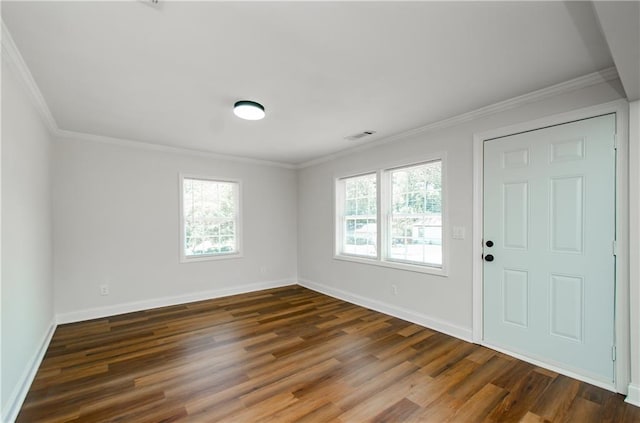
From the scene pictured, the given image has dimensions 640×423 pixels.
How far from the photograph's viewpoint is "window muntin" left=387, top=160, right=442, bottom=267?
3570 millimetres

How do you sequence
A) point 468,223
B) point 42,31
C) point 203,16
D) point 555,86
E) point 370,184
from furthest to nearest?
point 370,184, point 468,223, point 555,86, point 42,31, point 203,16

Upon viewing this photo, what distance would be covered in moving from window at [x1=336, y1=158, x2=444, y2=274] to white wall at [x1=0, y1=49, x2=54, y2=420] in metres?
3.71

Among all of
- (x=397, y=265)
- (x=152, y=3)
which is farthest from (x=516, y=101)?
(x=152, y=3)

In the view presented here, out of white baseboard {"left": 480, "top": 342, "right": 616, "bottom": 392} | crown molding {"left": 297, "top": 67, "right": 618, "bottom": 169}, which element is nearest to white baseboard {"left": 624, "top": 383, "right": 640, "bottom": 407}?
white baseboard {"left": 480, "top": 342, "right": 616, "bottom": 392}

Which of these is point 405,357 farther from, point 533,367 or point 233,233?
point 233,233

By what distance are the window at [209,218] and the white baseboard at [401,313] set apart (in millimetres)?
1813

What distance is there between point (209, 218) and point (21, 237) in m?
2.72

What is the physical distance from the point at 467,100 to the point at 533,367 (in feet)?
8.30

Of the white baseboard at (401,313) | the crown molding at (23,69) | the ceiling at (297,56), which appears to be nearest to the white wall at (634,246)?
the ceiling at (297,56)

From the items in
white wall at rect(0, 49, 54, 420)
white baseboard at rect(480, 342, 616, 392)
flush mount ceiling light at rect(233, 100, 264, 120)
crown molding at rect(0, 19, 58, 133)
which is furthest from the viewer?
flush mount ceiling light at rect(233, 100, 264, 120)

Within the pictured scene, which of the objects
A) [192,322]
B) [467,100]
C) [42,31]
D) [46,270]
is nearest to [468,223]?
[467,100]

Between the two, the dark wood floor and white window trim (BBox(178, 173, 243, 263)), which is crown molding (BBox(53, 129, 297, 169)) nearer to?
white window trim (BBox(178, 173, 243, 263))

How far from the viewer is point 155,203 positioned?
4.35 metres

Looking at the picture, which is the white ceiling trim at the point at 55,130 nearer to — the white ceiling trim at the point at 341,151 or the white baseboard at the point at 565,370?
the white ceiling trim at the point at 341,151
